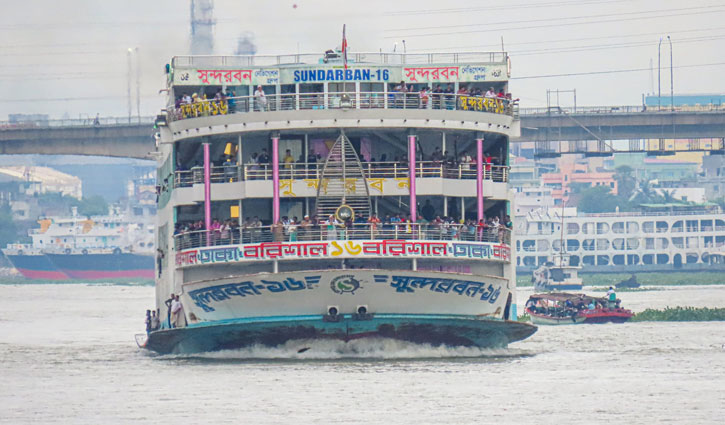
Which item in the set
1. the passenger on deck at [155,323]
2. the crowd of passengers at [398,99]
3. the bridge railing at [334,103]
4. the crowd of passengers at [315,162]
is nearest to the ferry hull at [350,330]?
the crowd of passengers at [315,162]

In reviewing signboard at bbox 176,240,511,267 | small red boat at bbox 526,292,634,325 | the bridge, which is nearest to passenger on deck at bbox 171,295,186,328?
signboard at bbox 176,240,511,267

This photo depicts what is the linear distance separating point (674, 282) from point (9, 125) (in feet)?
208

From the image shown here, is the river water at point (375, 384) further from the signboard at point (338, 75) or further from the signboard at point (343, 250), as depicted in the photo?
the signboard at point (338, 75)

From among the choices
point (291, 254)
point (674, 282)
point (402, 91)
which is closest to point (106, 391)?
point (291, 254)

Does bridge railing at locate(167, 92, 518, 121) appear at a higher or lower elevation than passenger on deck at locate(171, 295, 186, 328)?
higher

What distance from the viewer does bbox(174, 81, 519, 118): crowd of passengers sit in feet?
160

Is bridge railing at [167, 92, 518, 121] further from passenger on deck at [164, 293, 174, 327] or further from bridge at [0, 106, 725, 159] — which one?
bridge at [0, 106, 725, 159]

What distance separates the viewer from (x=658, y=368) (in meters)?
47.4

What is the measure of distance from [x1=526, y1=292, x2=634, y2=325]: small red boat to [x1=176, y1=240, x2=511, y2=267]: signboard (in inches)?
1242

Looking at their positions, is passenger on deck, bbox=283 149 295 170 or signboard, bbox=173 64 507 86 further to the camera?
signboard, bbox=173 64 507 86

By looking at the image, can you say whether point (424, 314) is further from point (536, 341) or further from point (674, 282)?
point (674, 282)

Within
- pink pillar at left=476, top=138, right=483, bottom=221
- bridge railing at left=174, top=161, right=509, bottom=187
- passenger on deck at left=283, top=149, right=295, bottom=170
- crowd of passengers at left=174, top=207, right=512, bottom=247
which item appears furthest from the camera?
pink pillar at left=476, top=138, right=483, bottom=221

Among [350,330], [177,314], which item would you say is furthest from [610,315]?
Answer: [350,330]

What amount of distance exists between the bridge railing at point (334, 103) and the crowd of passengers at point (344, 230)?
3.13m
